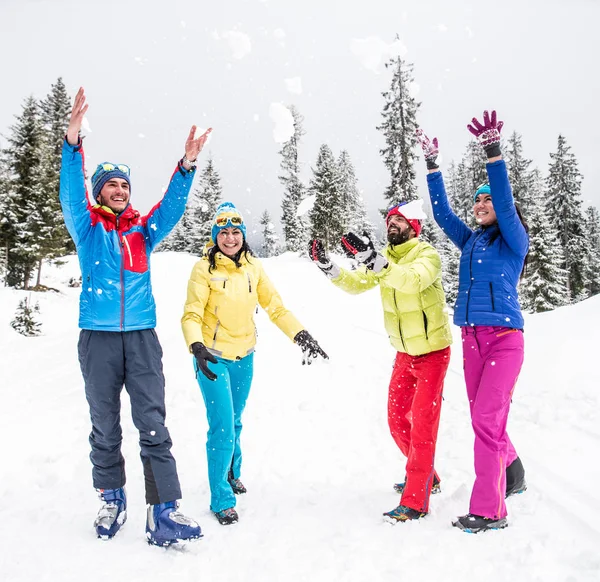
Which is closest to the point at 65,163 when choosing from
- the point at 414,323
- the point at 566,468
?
the point at 414,323

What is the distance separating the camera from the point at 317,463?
5.42 m

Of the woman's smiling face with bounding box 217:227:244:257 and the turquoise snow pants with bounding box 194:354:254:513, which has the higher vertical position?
the woman's smiling face with bounding box 217:227:244:257

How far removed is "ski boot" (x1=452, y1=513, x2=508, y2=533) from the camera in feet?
11.8

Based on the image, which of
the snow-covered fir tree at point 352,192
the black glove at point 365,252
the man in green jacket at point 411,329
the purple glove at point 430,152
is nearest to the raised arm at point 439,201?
the purple glove at point 430,152

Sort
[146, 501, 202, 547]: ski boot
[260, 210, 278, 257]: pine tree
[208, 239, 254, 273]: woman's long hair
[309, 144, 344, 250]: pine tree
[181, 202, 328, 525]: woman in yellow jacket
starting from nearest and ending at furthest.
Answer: [146, 501, 202, 547]: ski boot < [181, 202, 328, 525]: woman in yellow jacket < [208, 239, 254, 273]: woman's long hair < [309, 144, 344, 250]: pine tree < [260, 210, 278, 257]: pine tree

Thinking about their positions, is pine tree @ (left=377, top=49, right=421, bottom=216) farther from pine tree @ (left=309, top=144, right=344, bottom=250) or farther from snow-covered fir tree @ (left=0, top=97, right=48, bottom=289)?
snow-covered fir tree @ (left=0, top=97, right=48, bottom=289)

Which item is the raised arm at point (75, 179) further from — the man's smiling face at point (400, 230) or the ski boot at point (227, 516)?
the man's smiling face at point (400, 230)

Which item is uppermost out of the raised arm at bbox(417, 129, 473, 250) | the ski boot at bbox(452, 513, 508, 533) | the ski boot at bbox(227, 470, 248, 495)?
the raised arm at bbox(417, 129, 473, 250)

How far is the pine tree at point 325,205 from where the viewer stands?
44406mm

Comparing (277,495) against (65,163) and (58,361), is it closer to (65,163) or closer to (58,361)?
(65,163)

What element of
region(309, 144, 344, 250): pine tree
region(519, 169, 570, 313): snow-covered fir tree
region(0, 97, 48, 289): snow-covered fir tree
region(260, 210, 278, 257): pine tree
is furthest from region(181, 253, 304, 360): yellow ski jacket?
region(260, 210, 278, 257): pine tree

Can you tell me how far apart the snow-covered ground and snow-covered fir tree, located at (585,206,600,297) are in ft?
136

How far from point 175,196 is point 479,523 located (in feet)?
12.6

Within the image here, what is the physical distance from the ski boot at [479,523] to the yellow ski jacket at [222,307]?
2.44 m
